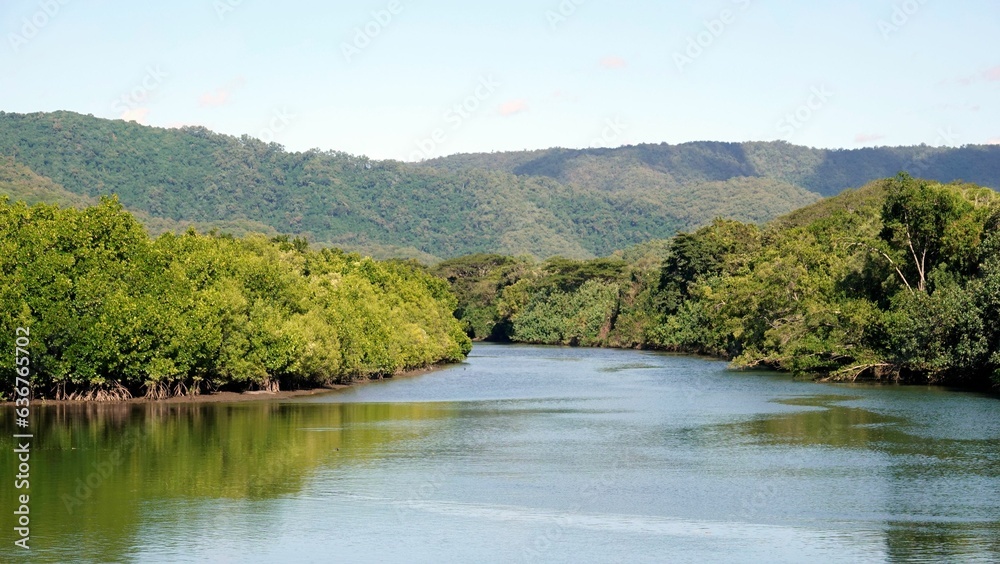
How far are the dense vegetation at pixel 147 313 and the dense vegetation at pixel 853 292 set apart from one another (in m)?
27.7

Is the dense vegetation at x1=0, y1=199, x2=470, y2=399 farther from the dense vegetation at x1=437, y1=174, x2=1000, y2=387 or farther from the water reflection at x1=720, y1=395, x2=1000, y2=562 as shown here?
the dense vegetation at x1=437, y1=174, x2=1000, y2=387

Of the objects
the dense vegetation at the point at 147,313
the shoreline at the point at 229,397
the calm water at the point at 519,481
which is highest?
the dense vegetation at the point at 147,313

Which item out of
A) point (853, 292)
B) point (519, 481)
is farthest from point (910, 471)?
point (853, 292)

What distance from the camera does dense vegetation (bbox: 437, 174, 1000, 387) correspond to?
182 ft

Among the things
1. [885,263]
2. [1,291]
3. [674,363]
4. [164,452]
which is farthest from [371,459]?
[674,363]

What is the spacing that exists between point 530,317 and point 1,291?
9443cm

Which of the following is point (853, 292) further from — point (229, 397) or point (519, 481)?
point (519, 481)

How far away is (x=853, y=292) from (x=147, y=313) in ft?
135

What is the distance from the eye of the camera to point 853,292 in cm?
6825

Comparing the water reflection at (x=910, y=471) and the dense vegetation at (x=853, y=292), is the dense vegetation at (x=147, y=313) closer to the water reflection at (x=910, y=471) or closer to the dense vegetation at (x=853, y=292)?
the water reflection at (x=910, y=471)

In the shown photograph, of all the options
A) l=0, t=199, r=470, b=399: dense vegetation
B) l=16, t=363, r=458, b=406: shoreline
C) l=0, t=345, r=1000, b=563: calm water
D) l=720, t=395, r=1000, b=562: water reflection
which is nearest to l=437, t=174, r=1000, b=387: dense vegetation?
l=0, t=345, r=1000, b=563: calm water

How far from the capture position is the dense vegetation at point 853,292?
5547 cm

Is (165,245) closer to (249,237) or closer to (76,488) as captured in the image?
(249,237)

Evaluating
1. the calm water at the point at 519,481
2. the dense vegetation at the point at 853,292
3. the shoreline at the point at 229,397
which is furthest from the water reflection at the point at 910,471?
the shoreline at the point at 229,397
